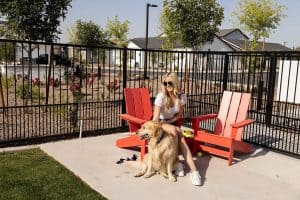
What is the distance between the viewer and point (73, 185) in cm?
488

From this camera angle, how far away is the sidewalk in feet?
15.8

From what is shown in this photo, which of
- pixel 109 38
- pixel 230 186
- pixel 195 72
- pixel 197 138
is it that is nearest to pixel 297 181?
pixel 230 186

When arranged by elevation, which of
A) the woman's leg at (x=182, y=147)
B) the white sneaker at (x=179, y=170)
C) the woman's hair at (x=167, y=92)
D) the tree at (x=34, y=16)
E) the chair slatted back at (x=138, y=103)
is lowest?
the white sneaker at (x=179, y=170)

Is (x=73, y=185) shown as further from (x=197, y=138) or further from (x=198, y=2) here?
(x=198, y=2)

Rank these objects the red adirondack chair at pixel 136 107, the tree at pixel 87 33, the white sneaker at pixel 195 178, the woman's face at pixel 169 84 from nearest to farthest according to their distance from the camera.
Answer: the white sneaker at pixel 195 178 < the woman's face at pixel 169 84 < the red adirondack chair at pixel 136 107 < the tree at pixel 87 33

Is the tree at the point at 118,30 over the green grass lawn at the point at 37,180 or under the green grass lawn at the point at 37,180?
over

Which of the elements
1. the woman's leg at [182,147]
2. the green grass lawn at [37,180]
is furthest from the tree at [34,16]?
the woman's leg at [182,147]

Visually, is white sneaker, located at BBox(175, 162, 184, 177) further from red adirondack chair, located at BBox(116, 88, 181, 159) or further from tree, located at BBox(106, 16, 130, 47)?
tree, located at BBox(106, 16, 130, 47)

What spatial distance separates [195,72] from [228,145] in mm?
4204

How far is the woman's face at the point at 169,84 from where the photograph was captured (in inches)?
233

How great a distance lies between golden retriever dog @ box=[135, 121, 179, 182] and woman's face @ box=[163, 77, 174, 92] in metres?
0.89

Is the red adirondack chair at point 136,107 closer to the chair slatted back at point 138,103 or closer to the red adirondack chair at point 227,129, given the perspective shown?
the chair slatted back at point 138,103

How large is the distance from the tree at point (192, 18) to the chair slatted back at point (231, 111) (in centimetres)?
1245

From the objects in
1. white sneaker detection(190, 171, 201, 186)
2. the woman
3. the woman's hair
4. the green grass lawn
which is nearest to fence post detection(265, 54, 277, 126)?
the woman
